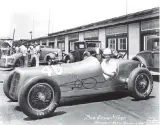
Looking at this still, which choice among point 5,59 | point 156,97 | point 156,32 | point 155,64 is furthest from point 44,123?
point 5,59

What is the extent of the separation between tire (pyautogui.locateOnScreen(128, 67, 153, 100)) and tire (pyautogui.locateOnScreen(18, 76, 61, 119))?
1.89 metres

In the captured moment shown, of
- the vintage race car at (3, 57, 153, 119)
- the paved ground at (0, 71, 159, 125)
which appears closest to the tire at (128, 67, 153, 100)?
the vintage race car at (3, 57, 153, 119)

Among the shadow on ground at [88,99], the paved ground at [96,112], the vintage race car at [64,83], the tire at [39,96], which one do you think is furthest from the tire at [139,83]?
the tire at [39,96]

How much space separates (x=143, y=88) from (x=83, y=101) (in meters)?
1.48

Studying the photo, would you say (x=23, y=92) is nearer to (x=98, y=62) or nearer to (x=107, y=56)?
(x=98, y=62)

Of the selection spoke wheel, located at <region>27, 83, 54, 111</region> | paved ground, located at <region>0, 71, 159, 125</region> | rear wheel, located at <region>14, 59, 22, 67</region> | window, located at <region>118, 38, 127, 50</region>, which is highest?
window, located at <region>118, 38, 127, 50</region>

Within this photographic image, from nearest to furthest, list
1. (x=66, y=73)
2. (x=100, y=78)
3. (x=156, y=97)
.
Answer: (x=66, y=73) → (x=100, y=78) → (x=156, y=97)

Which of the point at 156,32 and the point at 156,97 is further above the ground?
the point at 156,32

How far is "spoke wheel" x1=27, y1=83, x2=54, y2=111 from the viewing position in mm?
3600

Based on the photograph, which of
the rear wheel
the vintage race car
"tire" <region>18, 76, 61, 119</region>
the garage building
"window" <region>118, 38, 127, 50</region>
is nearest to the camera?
"tire" <region>18, 76, 61, 119</region>

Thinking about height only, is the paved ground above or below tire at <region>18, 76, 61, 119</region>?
below

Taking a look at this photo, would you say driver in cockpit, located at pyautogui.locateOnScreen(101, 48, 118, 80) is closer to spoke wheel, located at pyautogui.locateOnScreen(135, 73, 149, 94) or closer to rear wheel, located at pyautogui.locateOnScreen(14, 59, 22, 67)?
spoke wheel, located at pyautogui.locateOnScreen(135, 73, 149, 94)

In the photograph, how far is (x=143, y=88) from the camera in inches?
198

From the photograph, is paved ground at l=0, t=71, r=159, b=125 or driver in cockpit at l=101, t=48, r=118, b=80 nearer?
paved ground at l=0, t=71, r=159, b=125
